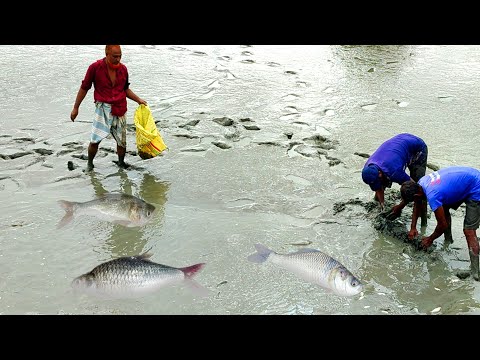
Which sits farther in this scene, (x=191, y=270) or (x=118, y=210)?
(x=118, y=210)

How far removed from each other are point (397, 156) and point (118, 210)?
2910 mm

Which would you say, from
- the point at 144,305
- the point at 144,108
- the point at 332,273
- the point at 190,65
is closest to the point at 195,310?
the point at 144,305

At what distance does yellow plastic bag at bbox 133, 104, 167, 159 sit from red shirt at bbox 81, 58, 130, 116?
0.24 metres

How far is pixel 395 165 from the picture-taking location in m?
5.59

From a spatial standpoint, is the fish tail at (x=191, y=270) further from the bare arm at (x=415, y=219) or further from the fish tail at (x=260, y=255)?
the bare arm at (x=415, y=219)

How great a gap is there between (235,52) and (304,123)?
15.1 ft

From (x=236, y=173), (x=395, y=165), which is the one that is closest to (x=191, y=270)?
(x=395, y=165)

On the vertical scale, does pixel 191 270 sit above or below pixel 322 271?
below

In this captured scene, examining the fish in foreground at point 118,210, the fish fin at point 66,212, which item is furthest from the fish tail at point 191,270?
the fish fin at point 66,212

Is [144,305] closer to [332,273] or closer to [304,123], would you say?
[332,273]

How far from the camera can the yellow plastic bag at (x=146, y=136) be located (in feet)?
21.9

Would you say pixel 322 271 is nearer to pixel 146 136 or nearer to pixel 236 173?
pixel 236 173

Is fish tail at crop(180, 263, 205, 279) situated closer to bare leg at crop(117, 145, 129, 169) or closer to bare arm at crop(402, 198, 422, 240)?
bare arm at crop(402, 198, 422, 240)

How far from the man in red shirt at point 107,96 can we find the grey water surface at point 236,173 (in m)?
0.50
